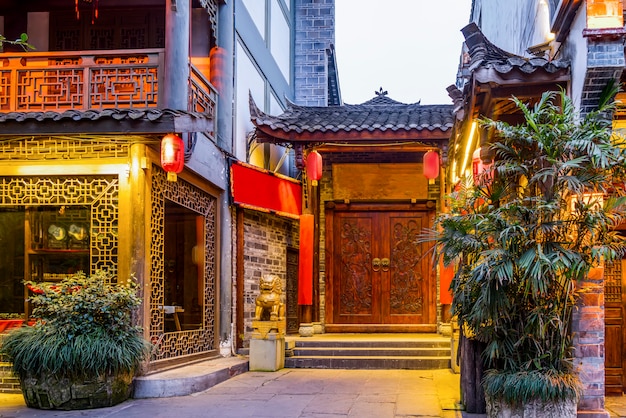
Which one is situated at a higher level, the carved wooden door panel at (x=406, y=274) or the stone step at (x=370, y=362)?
the carved wooden door panel at (x=406, y=274)

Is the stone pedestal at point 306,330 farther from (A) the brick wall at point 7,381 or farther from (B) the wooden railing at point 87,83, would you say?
(B) the wooden railing at point 87,83

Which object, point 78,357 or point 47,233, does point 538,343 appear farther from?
point 47,233

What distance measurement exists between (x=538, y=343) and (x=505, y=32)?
29.3ft

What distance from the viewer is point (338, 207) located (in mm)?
15109

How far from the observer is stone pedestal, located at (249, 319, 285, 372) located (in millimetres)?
11555

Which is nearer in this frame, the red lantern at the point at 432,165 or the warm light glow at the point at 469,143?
the warm light glow at the point at 469,143

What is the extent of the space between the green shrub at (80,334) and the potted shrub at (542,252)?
3666 millimetres

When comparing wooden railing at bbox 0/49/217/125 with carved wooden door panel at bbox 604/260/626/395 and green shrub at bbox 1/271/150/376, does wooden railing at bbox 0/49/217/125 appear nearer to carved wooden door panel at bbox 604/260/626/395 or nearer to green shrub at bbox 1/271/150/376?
green shrub at bbox 1/271/150/376

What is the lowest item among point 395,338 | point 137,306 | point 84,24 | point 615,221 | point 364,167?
point 395,338

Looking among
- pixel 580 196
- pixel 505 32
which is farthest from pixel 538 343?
pixel 505 32

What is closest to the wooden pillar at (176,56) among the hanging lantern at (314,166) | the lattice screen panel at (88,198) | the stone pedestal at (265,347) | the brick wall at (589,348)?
the lattice screen panel at (88,198)

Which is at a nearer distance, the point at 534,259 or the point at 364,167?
the point at 534,259

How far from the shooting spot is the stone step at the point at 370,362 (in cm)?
1191

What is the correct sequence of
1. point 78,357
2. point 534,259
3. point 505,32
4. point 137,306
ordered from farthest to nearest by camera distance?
point 505,32 → point 137,306 → point 78,357 → point 534,259
